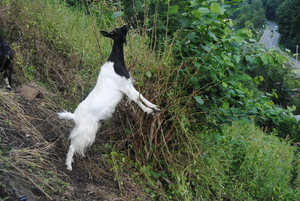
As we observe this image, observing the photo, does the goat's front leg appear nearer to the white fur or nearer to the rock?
the white fur

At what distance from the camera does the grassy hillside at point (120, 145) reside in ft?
9.16

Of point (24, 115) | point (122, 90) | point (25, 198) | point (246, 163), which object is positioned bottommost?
point (246, 163)

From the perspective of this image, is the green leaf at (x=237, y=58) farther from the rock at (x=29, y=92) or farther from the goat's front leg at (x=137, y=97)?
the rock at (x=29, y=92)

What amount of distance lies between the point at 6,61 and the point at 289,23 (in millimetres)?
46935

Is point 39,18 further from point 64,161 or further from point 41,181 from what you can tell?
point 41,181

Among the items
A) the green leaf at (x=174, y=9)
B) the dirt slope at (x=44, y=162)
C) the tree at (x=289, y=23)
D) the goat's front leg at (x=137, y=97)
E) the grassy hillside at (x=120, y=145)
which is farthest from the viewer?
Answer: the tree at (x=289, y=23)

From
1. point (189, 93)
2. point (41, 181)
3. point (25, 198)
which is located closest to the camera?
point (25, 198)

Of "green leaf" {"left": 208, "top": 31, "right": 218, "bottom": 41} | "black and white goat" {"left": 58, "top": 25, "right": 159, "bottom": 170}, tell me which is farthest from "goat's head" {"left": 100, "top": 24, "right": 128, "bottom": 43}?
"green leaf" {"left": 208, "top": 31, "right": 218, "bottom": 41}

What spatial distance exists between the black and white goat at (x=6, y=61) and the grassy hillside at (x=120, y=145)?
0.92 feet

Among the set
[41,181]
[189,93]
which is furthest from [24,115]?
[189,93]

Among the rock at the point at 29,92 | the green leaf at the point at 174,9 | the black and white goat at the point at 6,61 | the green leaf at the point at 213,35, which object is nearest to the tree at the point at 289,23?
the green leaf at the point at 213,35

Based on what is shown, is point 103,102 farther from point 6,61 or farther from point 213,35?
point 6,61

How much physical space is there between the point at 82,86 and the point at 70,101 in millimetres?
286

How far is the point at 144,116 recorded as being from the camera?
352 centimetres
